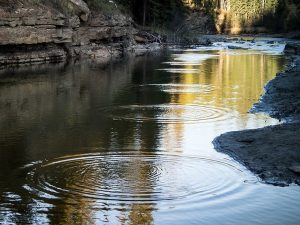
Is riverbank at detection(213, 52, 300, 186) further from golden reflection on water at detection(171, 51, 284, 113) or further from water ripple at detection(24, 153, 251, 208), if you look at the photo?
golden reflection on water at detection(171, 51, 284, 113)

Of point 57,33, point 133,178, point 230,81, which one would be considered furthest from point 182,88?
point 57,33

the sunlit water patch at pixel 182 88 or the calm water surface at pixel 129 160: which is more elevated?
the sunlit water patch at pixel 182 88

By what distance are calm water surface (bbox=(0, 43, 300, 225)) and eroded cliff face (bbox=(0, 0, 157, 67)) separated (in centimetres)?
1465

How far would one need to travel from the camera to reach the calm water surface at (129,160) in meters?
9.86

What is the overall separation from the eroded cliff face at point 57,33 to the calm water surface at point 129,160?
14.7 meters

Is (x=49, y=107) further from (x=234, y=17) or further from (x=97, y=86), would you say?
(x=234, y=17)

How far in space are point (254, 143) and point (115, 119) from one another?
6.32 meters

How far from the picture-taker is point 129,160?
525 inches

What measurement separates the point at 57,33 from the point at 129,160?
3511 centimetres

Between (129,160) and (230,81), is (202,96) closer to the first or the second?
(230,81)

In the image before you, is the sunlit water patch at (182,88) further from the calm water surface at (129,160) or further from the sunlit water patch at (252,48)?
the sunlit water patch at (252,48)

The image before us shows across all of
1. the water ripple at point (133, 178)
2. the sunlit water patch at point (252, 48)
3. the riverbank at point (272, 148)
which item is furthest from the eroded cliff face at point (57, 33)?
the water ripple at point (133, 178)

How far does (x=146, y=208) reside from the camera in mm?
10000

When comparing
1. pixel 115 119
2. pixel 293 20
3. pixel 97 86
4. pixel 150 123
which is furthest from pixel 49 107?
pixel 293 20
